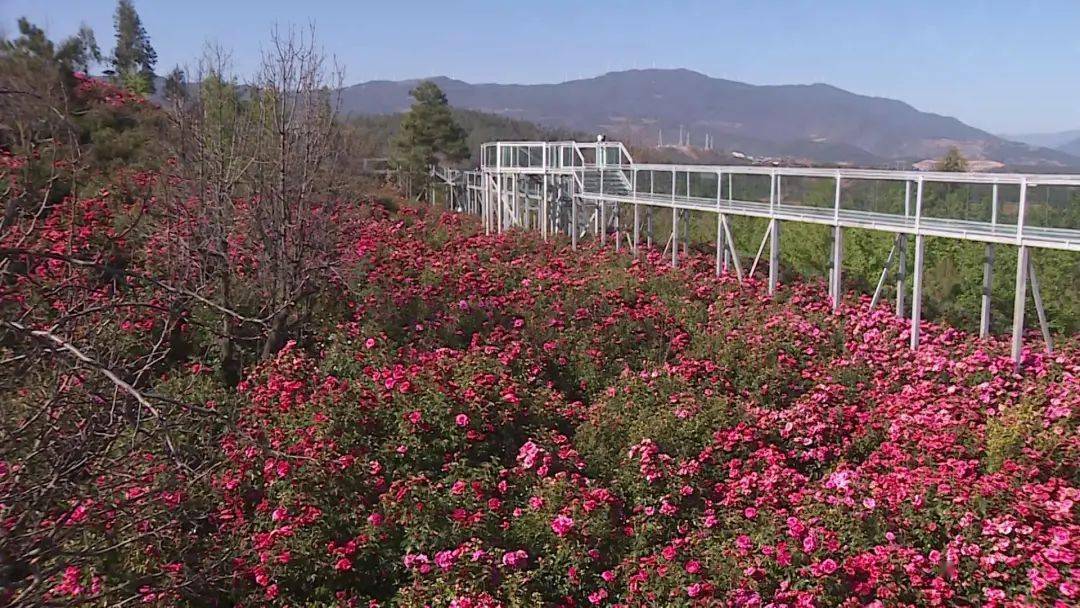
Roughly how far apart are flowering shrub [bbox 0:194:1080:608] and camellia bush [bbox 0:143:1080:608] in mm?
→ 26

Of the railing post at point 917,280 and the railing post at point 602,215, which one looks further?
the railing post at point 602,215

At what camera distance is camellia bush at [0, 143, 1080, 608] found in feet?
18.2

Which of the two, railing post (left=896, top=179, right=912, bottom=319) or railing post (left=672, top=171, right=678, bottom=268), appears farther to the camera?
railing post (left=672, top=171, right=678, bottom=268)

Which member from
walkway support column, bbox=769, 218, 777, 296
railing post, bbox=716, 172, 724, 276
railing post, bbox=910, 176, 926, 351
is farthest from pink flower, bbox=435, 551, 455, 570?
railing post, bbox=716, 172, 724, 276

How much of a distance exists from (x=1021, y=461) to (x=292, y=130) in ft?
27.2

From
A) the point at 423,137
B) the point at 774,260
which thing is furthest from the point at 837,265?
the point at 423,137

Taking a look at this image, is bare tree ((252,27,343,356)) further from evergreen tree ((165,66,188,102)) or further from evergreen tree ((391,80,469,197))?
evergreen tree ((391,80,469,197))

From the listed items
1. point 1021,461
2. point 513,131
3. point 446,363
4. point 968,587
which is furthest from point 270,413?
point 513,131

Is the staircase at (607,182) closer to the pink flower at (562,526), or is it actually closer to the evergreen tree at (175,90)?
the evergreen tree at (175,90)

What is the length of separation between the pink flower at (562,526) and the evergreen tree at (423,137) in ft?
102

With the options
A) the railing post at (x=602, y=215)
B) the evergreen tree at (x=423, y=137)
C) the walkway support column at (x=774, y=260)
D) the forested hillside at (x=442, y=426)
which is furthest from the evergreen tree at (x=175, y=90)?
the evergreen tree at (x=423, y=137)

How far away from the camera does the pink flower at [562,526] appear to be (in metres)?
6.25

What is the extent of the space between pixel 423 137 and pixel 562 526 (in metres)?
32.5

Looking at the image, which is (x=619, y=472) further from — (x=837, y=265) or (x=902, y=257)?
(x=837, y=265)
